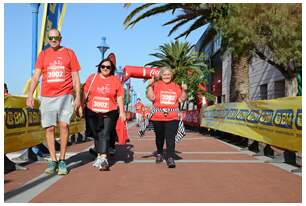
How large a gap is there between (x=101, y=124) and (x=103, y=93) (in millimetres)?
490

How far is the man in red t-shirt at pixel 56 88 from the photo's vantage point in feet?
18.9

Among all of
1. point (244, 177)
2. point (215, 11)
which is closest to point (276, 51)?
point (215, 11)

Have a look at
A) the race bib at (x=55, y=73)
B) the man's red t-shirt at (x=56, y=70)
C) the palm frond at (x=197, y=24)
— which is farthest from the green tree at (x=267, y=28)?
the race bib at (x=55, y=73)

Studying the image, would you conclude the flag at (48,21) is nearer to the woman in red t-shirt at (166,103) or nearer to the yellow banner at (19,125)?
the yellow banner at (19,125)

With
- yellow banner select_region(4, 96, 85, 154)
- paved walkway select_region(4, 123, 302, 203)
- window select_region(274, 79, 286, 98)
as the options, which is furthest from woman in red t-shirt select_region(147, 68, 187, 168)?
window select_region(274, 79, 286, 98)

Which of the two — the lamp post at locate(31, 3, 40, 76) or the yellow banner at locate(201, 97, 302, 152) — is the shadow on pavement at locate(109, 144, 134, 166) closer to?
the yellow banner at locate(201, 97, 302, 152)

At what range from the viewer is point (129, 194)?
14.3ft

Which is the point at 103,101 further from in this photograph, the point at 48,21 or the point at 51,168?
the point at 48,21

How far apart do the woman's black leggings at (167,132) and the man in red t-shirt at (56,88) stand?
1671 millimetres

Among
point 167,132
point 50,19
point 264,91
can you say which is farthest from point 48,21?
point 264,91

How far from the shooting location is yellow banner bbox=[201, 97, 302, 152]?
6.54 metres

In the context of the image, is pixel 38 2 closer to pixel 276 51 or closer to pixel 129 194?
pixel 129 194

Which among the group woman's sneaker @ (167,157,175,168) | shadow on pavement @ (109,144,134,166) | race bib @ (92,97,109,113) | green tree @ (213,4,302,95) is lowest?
shadow on pavement @ (109,144,134,166)

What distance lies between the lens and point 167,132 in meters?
6.84
